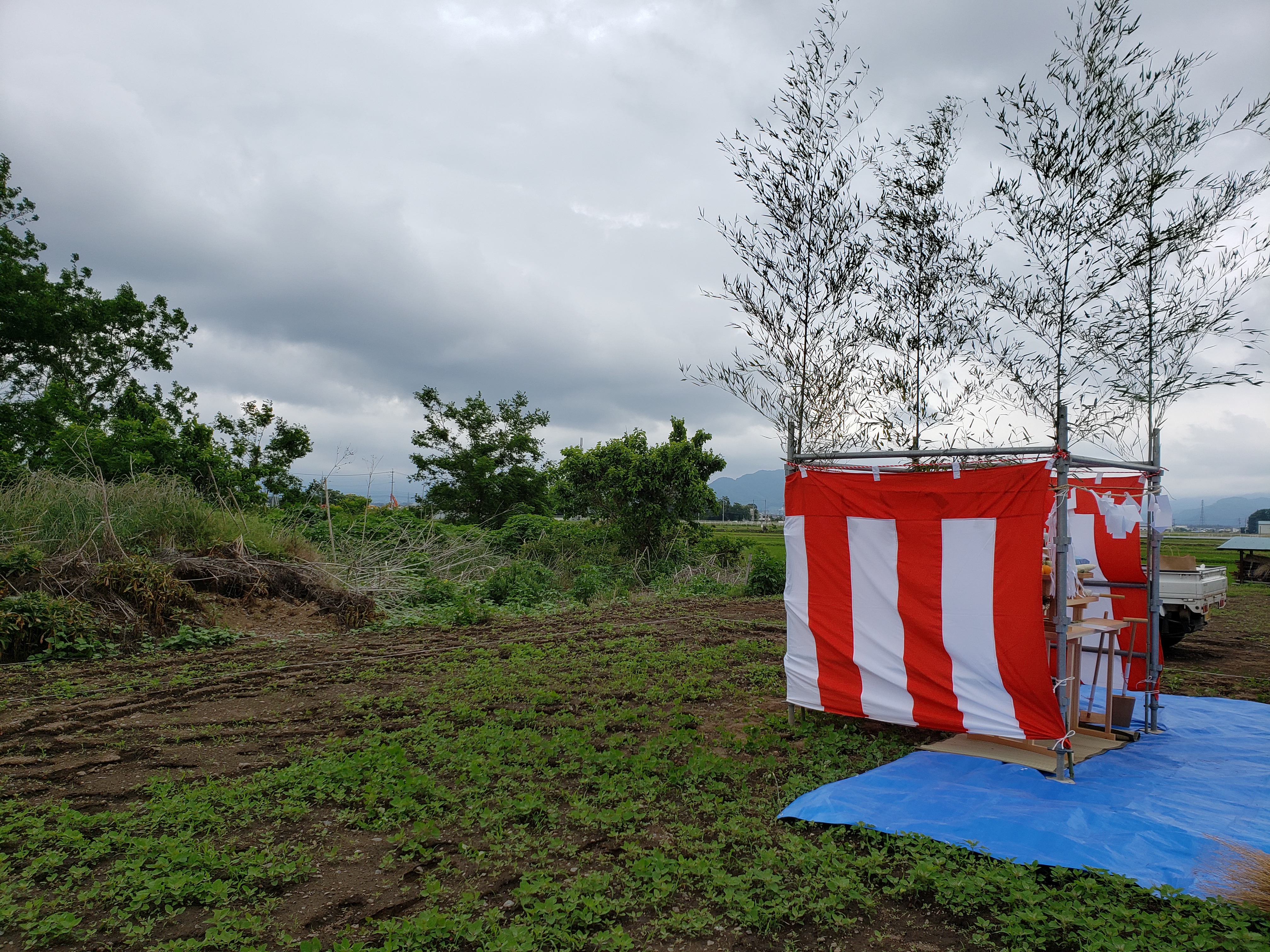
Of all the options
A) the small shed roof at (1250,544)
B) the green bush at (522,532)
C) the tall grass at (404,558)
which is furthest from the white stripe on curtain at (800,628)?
the small shed roof at (1250,544)

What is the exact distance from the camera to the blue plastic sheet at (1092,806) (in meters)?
2.82

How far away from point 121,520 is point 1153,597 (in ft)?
32.9

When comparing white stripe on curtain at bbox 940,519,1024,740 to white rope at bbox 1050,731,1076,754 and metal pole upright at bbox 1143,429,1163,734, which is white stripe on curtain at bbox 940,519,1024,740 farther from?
metal pole upright at bbox 1143,429,1163,734

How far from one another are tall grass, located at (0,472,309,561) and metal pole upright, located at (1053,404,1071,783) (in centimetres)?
873

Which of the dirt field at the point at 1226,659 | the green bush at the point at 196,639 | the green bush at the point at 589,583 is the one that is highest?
the green bush at the point at 589,583

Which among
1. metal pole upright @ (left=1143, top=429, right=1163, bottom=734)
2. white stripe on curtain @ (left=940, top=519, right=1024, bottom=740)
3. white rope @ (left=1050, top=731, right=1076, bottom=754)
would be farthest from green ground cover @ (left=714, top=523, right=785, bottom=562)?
metal pole upright @ (left=1143, top=429, right=1163, bottom=734)

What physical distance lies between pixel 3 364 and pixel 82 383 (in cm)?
150

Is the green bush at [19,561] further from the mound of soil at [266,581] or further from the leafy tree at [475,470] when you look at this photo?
the leafy tree at [475,470]

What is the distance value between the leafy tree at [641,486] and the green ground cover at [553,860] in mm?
9026

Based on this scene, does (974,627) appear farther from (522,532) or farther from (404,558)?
(522,532)

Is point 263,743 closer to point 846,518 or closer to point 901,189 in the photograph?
point 846,518

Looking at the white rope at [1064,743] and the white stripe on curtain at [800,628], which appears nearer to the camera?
the white rope at [1064,743]

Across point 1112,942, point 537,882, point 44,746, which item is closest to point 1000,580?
point 1112,942

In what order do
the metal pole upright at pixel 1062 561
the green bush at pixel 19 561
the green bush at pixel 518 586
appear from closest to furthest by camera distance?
the metal pole upright at pixel 1062 561, the green bush at pixel 19 561, the green bush at pixel 518 586
